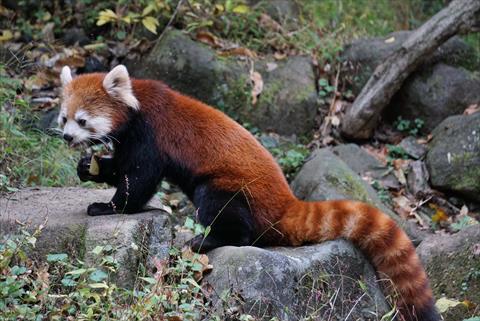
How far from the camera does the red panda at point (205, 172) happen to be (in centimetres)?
445

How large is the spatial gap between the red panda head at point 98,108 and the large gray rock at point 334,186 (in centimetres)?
234

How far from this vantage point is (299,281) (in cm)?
418

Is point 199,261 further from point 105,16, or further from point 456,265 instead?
point 105,16

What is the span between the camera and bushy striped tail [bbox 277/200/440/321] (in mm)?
4230

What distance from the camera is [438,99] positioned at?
8.12 m

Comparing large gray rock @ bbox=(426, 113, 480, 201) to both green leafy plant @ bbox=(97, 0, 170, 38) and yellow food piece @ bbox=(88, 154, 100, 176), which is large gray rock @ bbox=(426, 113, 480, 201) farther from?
yellow food piece @ bbox=(88, 154, 100, 176)

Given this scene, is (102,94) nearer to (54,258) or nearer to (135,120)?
(135,120)

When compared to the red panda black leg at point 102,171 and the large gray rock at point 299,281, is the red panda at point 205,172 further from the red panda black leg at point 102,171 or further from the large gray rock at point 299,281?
the large gray rock at point 299,281

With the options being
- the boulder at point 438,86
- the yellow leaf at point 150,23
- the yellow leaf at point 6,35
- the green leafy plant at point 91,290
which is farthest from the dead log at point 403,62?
the green leafy plant at point 91,290

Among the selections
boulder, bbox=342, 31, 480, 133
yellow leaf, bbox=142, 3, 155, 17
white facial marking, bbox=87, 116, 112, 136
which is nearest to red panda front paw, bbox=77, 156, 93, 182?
white facial marking, bbox=87, 116, 112, 136

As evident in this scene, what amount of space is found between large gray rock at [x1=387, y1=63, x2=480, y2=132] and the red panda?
382 centimetres

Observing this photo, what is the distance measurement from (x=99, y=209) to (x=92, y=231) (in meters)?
0.37

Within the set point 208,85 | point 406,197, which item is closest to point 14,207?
point 208,85

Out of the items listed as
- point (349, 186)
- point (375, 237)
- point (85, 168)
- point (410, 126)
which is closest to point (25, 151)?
point (85, 168)
